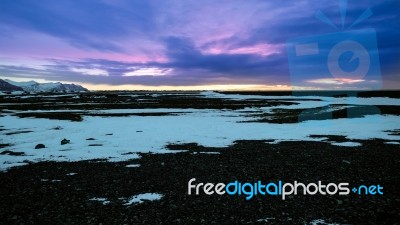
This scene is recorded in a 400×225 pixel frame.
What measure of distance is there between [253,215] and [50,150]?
12.1m

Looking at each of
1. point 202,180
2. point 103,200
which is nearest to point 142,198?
point 103,200

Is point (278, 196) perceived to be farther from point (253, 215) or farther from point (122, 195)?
point (122, 195)

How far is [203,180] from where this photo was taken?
34.8 feet

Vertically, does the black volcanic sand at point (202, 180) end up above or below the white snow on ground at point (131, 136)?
below

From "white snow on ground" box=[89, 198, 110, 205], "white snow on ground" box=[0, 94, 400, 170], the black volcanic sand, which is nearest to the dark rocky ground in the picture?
the black volcanic sand

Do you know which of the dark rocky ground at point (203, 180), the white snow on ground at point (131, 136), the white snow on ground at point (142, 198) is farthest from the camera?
the white snow on ground at point (131, 136)

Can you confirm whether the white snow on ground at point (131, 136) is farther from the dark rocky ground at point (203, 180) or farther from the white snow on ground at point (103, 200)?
the white snow on ground at point (103, 200)

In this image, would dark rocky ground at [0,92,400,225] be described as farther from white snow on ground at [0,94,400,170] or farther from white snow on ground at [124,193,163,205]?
white snow on ground at [0,94,400,170]

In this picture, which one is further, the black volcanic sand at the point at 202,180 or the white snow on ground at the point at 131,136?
the white snow on ground at the point at 131,136

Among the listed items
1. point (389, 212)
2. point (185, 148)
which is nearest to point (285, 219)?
point (389, 212)

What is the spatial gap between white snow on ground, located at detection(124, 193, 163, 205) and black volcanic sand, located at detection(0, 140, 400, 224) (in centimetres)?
23

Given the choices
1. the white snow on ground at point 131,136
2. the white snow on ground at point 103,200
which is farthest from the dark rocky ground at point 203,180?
the white snow on ground at point 131,136

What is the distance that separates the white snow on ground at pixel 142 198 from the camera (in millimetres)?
8672

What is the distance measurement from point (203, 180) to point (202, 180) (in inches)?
1.3
